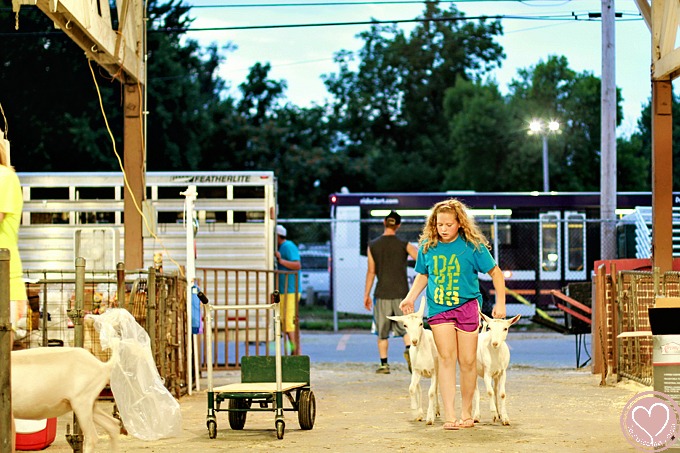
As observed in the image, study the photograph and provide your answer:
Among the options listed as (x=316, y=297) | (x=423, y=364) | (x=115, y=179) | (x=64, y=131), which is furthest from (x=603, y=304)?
(x=64, y=131)

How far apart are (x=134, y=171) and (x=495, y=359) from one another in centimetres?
526

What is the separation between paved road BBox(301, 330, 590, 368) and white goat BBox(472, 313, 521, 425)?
699 cm

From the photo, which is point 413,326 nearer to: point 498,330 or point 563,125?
point 498,330

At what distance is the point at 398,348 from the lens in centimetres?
2111

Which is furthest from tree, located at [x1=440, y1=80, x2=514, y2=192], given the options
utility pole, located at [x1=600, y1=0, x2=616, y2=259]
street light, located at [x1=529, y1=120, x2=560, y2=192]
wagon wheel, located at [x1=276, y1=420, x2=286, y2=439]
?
wagon wheel, located at [x1=276, y1=420, x2=286, y2=439]

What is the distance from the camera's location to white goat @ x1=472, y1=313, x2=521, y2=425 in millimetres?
9547

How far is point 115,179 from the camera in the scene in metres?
20.0

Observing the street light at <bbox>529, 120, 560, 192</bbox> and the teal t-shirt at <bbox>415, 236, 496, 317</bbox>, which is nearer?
the teal t-shirt at <bbox>415, 236, 496, 317</bbox>

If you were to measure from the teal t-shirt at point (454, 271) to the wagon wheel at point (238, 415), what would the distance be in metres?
1.72

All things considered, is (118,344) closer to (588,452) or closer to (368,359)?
(588,452)

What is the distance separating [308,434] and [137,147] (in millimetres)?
5028

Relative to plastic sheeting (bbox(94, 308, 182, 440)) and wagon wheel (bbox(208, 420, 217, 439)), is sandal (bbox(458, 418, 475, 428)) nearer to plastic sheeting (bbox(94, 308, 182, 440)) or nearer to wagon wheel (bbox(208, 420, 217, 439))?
wagon wheel (bbox(208, 420, 217, 439))

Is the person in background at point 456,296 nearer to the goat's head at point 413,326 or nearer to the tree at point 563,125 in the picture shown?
the goat's head at point 413,326

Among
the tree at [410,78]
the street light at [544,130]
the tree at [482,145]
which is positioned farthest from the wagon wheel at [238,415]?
the tree at [410,78]
